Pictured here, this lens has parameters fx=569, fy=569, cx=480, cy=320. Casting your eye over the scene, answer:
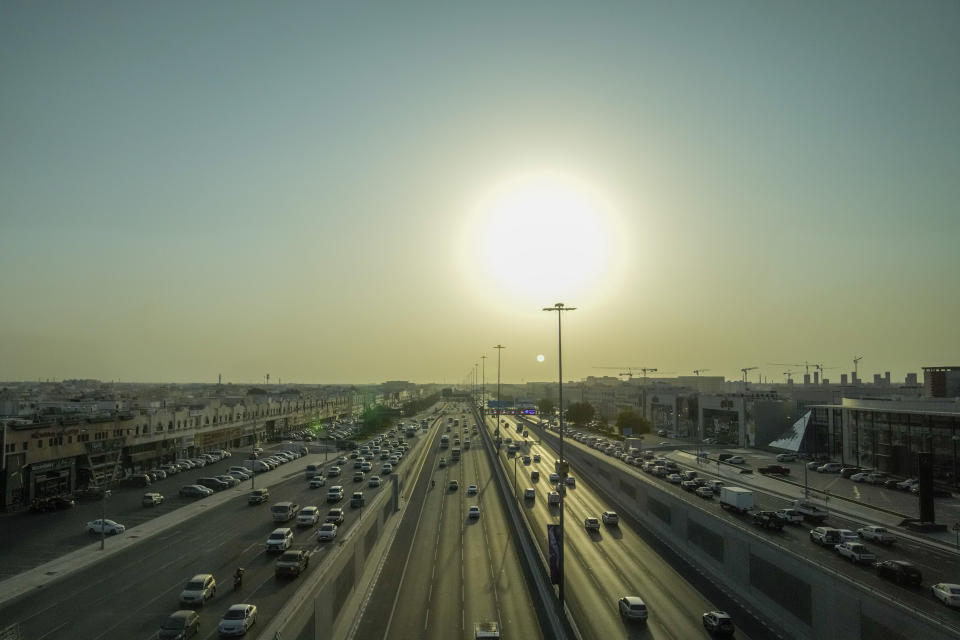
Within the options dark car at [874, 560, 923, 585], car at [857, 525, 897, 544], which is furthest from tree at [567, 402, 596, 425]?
dark car at [874, 560, 923, 585]

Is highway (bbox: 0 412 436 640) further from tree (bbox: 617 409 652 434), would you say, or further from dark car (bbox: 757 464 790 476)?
tree (bbox: 617 409 652 434)

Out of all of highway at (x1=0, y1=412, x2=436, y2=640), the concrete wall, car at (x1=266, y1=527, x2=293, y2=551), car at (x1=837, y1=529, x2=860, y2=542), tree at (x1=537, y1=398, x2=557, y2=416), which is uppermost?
the concrete wall

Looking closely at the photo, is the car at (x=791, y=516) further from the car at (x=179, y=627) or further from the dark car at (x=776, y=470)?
the car at (x=179, y=627)

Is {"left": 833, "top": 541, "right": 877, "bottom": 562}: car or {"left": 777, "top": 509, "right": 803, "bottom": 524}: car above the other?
{"left": 833, "top": 541, "right": 877, "bottom": 562}: car

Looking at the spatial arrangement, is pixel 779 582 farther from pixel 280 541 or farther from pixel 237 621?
pixel 280 541

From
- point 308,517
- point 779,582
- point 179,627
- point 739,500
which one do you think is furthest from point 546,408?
point 179,627

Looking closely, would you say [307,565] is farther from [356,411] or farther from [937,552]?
[356,411]
